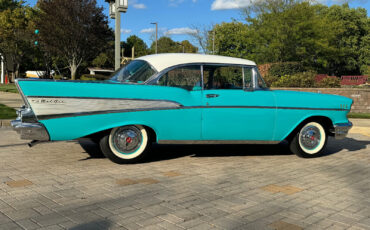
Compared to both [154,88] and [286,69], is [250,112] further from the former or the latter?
[286,69]

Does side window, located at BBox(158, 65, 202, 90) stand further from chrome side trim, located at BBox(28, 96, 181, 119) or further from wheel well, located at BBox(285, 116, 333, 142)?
wheel well, located at BBox(285, 116, 333, 142)

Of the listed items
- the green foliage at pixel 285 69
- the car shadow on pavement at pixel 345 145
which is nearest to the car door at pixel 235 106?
the car shadow on pavement at pixel 345 145

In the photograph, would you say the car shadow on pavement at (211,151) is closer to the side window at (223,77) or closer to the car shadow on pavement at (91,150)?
the car shadow on pavement at (91,150)

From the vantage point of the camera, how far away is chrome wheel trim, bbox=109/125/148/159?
5492 mm

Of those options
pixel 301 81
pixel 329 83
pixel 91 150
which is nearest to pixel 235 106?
pixel 91 150

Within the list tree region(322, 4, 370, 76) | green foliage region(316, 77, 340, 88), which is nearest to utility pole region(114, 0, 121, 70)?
green foliage region(316, 77, 340, 88)

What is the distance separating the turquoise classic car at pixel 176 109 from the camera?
500cm

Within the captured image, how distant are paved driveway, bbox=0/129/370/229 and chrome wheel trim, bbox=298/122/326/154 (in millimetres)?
255

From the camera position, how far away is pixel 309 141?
21.9 feet

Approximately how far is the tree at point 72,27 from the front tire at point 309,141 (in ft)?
84.1

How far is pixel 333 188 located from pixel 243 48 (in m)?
47.7

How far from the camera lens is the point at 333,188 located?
4.70m

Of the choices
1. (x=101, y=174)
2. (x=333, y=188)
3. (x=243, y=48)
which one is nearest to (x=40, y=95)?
(x=101, y=174)

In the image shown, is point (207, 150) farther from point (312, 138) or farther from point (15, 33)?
point (15, 33)
